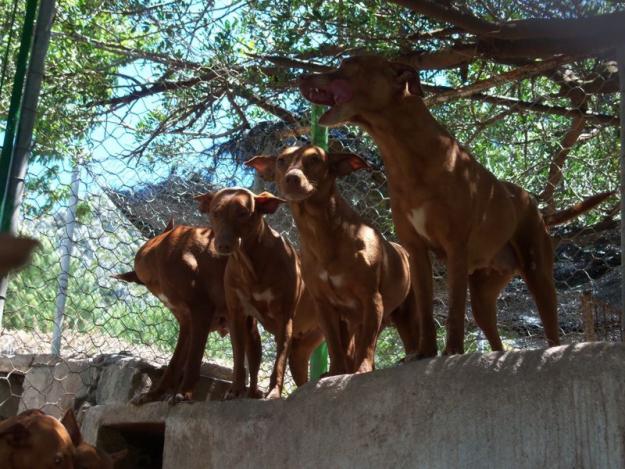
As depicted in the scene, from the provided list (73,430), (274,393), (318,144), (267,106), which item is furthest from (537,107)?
(73,430)

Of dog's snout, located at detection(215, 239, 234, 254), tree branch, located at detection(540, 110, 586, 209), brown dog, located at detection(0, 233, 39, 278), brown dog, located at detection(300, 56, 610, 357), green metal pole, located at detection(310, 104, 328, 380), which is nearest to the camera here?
brown dog, located at detection(0, 233, 39, 278)

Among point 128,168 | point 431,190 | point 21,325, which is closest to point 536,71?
point 431,190

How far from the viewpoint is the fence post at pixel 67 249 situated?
4633 millimetres

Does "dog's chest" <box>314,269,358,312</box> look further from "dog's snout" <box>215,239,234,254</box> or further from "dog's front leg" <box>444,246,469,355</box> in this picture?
"dog's front leg" <box>444,246,469,355</box>

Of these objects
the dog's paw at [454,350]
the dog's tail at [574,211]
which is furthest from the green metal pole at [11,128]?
the dog's tail at [574,211]

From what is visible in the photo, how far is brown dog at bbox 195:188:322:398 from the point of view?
11.9 feet

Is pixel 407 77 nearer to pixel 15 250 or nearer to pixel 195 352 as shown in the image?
pixel 195 352

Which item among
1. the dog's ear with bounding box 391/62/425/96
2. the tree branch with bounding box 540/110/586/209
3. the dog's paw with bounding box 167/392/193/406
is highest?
the tree branch with bounding box 540/110/586/209

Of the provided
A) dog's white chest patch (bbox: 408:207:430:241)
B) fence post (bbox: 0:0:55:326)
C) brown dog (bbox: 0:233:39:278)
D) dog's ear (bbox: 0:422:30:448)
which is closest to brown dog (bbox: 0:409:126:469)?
dog's ear (bbox: 0:422:30:448)

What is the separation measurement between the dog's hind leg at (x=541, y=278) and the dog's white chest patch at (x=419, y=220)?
610 millimetres

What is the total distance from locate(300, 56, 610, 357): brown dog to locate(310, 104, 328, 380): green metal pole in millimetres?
1146

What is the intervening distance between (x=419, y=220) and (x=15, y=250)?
7.40 ft

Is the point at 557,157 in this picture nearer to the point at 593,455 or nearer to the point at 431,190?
the point at 431,190

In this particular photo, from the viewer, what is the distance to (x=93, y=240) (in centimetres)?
477
